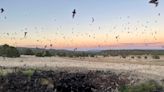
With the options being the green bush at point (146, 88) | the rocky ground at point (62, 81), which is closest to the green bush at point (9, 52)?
the rocky ground at point (62, 81)

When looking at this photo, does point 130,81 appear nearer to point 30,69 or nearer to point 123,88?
point 123,88

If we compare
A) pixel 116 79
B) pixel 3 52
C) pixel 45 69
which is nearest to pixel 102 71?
pixel 116 79

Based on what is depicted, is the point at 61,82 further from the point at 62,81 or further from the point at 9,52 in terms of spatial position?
the point at 9,52

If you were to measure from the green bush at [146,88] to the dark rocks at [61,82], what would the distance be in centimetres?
47

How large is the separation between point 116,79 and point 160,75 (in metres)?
3.17

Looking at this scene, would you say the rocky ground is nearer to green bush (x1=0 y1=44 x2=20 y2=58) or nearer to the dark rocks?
the dark rocks

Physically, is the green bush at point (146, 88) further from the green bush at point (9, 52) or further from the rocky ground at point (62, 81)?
the green bush at point (9, 52)

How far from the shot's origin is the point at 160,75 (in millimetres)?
27750

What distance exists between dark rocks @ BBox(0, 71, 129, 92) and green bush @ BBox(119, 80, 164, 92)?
468 millimetres

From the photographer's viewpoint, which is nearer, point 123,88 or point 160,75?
point 123,88

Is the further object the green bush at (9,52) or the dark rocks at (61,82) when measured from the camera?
the green bush at (9,52)

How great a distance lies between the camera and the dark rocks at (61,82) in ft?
A: 82.2

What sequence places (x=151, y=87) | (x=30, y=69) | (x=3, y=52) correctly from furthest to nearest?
(x=3, y=52) → (x=30, y=69) → (x=151, y=87)

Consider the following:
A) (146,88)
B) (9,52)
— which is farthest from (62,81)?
(9,52)
